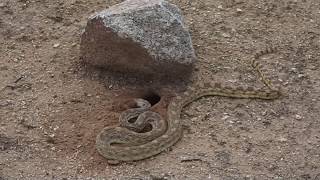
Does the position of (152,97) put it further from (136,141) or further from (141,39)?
(136,141)

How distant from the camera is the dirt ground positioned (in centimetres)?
763

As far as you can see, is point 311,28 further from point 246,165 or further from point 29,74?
point 29,74

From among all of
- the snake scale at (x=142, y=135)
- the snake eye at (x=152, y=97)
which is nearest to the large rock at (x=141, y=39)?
the snake eye at (x=152, y=97)

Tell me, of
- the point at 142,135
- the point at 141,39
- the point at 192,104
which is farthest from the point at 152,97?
the point at 142,135

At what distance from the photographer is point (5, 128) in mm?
8180

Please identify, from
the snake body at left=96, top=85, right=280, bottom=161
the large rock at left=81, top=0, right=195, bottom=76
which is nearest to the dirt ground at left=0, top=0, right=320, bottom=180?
the snake body at left=96, top=85, right=280, bottom=161

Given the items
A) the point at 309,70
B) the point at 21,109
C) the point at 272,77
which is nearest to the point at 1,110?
the point at 21,109

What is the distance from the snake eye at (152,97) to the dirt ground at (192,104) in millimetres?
157

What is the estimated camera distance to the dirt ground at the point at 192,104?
7.63 metres

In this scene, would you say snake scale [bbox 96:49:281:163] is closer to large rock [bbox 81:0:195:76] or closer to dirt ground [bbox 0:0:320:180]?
dirt ground [bbox 0:0:320:180]

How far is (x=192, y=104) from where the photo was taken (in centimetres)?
882

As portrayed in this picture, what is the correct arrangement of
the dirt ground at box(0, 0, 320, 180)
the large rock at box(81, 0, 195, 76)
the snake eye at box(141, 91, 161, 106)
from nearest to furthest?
the dirt ground at box(0, 0, 320, 180), the large rock at box(81, 0, 195, 76), the snake eye at box(141, 91, 161, 106)

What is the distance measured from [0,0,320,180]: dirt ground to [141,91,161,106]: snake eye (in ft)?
0.51

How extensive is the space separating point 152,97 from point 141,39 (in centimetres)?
87
